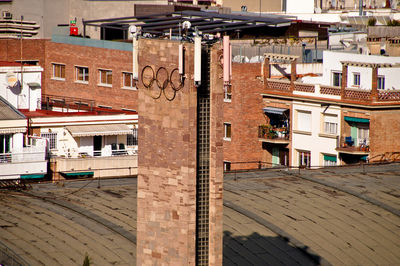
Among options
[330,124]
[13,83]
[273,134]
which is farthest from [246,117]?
[13,83]

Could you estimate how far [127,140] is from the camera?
71062mm

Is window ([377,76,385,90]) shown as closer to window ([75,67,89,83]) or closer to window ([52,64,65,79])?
window ([75,67,89,83])

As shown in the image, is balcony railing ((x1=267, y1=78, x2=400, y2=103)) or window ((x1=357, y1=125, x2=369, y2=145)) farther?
window ((x1=357, y1=125, x2=369, y2=145))

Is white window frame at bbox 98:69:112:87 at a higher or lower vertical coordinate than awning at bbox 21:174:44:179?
higher

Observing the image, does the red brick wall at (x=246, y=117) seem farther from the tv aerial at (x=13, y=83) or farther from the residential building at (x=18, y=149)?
the residential building at (x=18, y=149)

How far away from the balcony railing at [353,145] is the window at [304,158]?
357cm

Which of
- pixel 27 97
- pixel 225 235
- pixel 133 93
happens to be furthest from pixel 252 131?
pixel 225 235

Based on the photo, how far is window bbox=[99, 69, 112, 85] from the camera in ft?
295

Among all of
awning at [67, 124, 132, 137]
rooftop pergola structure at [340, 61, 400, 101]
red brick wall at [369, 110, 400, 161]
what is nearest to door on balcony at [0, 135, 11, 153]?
awning at [67, 124, 132, 137]

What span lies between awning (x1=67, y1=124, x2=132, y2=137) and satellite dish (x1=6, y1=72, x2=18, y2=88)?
632 cm

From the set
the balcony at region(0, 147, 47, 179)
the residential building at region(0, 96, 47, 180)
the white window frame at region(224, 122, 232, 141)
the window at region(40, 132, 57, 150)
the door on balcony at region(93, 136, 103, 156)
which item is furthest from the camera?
the white window frame at region(224, 122, 232, 141)

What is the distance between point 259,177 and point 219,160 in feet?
73.9

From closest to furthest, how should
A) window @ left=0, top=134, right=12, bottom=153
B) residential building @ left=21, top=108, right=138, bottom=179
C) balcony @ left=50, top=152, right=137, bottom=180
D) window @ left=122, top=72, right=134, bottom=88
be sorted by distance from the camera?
1. window @ left=0, top=134, right=12, bottom=153
2. balcony @ left=50, top=152, right=137, bottom=180
3. residential building @ left=21, top=108, right=138, bottom=179
4. window @ left=122, top=72, right=134, bottom=88

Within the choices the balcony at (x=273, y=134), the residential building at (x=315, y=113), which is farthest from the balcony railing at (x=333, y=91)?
the balcony at (x=273, y=134)
